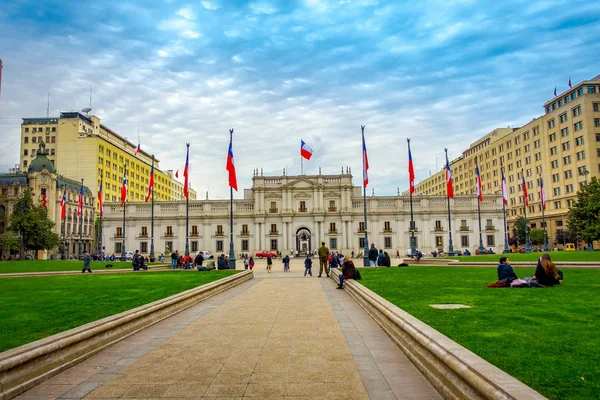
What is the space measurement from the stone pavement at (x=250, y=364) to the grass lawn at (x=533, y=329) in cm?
105

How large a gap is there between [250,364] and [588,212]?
54.8 meters

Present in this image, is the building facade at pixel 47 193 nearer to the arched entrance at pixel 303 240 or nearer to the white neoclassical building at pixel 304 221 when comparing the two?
the white neoclassical building at pixel 304 221

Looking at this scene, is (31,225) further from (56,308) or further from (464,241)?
(464,241)

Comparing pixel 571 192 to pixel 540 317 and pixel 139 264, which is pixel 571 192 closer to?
pixel 139 264

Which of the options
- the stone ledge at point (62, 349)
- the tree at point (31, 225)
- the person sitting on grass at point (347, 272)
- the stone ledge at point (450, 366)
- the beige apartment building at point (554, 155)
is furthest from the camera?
the beige apartment building at point (554, 155)

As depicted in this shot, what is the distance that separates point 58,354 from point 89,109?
98242 millimetres

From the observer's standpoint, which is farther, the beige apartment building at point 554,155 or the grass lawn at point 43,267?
the beige apartment building at point 554,155

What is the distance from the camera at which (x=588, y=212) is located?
49875mm

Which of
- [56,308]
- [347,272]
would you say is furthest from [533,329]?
[347,272]

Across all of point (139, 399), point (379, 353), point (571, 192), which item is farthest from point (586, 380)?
point (571, 192)

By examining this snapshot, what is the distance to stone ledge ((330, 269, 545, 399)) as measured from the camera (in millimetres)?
4086

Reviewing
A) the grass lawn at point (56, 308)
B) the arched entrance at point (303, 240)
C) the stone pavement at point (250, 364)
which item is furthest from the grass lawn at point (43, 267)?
the arched entrance at point (303, 240)

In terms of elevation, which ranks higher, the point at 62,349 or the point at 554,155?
the point at 554,155

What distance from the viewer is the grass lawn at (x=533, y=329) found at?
476 centimetres
